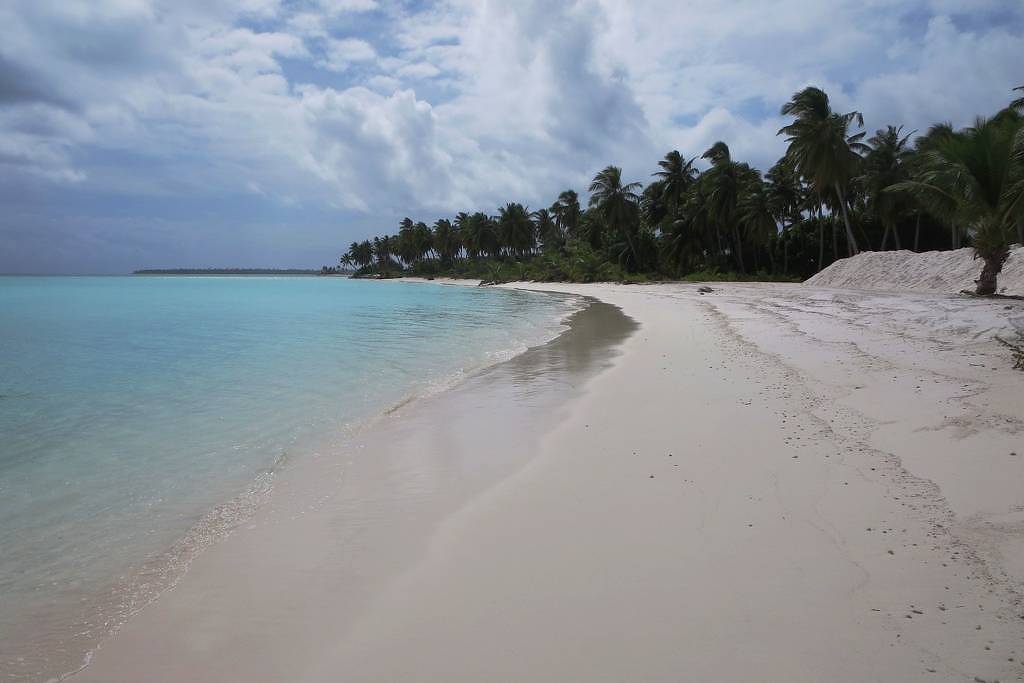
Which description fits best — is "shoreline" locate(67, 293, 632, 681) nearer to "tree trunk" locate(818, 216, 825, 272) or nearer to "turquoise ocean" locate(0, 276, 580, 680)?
"turquoise ocean" locate(0, 276, 580, 680)

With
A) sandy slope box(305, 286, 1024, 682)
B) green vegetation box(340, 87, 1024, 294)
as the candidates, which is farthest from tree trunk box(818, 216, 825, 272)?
sandy slope box(305, 286, 1024, 682)

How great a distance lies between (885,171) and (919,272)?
16.3m

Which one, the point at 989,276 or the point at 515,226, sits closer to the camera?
the point at 989,276

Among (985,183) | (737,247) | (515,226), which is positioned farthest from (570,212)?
(985,183)

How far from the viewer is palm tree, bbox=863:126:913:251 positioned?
3725cm

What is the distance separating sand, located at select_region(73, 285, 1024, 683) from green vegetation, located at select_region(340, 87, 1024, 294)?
13656 millimetres

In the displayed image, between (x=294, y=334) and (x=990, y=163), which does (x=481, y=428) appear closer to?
(x=294, y=334)

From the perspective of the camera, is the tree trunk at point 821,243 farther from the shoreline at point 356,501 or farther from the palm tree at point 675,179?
the shoreline at point 356,501

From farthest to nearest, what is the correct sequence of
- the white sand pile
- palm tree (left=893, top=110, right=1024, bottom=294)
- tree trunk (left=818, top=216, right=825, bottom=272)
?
tree trunk (left=818, top=216, right=825, bottom=272)
the white sand pile
palm tree (left=893, top=110, right=1024, bottom=294)

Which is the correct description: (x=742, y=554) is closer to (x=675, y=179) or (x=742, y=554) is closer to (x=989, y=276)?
(x=989, y=276)

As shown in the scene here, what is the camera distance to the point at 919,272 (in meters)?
25.7

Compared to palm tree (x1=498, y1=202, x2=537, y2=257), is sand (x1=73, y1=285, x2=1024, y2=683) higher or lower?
lower

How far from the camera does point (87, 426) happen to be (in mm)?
8031

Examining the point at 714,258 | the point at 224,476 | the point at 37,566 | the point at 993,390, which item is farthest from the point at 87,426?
the point at 714,258
